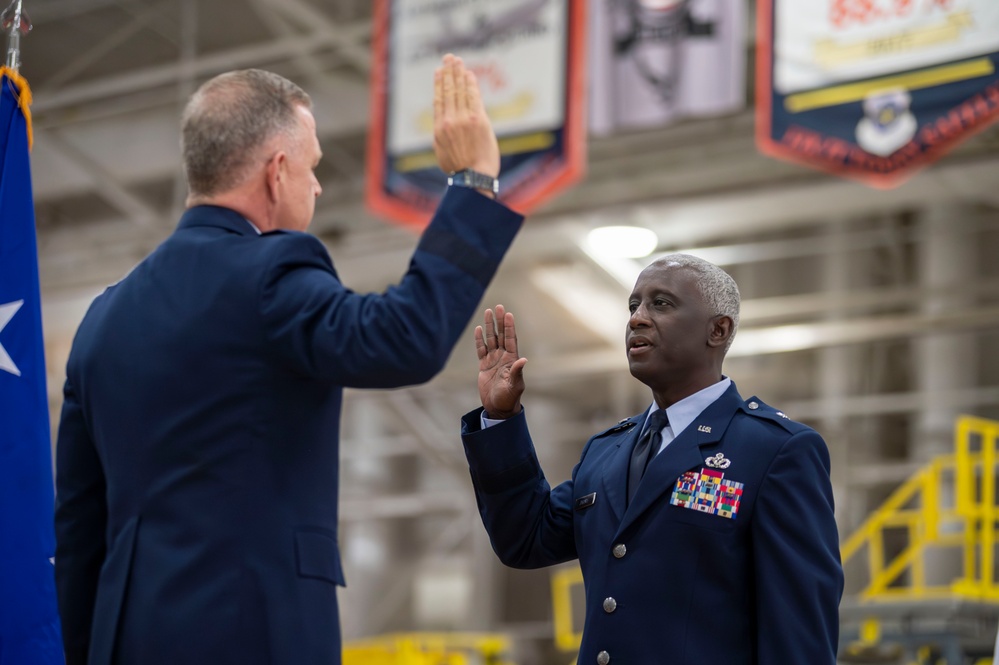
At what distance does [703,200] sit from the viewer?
11250 mm

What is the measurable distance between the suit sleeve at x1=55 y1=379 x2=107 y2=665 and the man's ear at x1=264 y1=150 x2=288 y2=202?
55cm

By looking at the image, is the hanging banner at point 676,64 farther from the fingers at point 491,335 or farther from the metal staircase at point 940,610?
the fingers at point 491,335

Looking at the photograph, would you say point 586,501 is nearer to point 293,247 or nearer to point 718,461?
point 718,461

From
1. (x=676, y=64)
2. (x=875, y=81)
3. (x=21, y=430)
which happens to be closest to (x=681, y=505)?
(x=21, y=430)

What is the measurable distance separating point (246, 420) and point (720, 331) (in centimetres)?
87

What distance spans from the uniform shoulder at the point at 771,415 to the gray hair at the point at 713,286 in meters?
0.11

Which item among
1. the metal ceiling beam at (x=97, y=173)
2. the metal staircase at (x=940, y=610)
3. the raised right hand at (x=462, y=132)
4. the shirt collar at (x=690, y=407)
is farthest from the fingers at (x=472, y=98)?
the metal ceiling beam at (x=97, y=173)

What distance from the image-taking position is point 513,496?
2.43 m

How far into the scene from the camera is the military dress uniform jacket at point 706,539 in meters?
2.11

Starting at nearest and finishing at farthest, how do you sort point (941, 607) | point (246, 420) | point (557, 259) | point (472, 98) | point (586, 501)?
1. point (246, 420)
2. point (472, 98)
3. point (586, 501)
4. point (941, 607)
5. point (557, 259)

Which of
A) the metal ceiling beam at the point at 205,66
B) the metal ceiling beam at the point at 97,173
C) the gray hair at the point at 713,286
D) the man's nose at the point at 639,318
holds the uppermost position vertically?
the metal ceiling beam at the point at 205,66

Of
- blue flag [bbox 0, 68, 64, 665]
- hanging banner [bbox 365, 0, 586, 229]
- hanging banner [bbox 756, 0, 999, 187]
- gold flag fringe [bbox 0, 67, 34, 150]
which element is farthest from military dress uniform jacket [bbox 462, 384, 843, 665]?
hanging banner [bbox 365, 0, 586, 229]

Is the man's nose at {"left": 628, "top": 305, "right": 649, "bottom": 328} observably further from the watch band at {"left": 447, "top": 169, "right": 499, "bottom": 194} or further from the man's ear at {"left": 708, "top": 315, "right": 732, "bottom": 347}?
the watch band at {"left": 447, "top": 169, "right": 499, "bottom": 194}

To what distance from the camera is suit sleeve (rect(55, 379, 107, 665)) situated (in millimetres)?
2432
